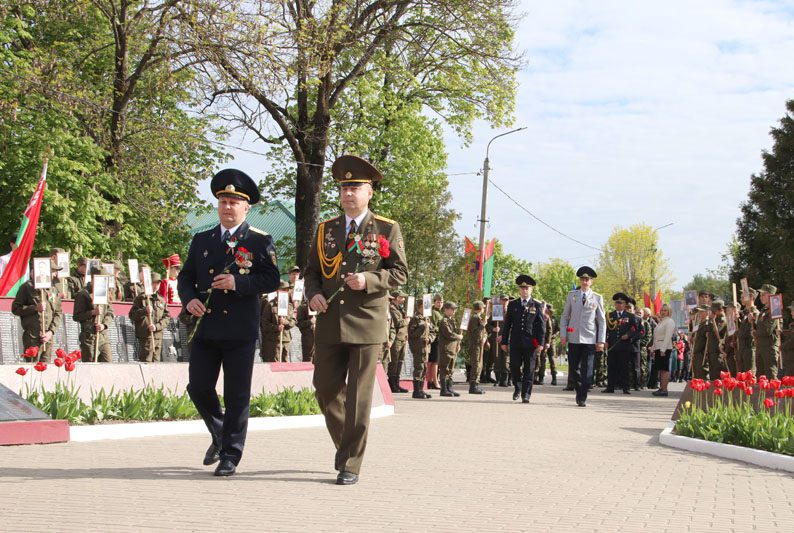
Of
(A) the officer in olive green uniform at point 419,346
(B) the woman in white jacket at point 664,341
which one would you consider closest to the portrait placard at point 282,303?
(A) the officer in olive green uniform at point 419,346

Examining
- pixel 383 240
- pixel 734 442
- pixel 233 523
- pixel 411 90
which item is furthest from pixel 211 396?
pixel 411 90

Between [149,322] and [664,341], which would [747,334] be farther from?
[149,322]

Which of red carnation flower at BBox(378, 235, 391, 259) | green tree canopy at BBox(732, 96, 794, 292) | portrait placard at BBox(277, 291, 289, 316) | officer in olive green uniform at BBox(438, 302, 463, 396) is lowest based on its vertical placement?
officer in olive green uniform at BBox(438, 302, 463, 396)

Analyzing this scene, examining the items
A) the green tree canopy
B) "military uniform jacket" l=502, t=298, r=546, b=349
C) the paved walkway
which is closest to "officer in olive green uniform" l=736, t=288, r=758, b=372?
"military uniform jacket" l=502, t=298, r=546, b=349

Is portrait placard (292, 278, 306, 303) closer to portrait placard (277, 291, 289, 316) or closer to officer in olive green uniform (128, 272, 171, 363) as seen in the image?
portrait placard (277, 291, 289, 316)

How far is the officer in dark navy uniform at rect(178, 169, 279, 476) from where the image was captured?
793 centimetres

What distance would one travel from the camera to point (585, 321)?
18.6 metres

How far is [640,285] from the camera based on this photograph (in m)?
87.4

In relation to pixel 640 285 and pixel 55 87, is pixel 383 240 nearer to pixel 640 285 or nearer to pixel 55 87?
pixel 55 87

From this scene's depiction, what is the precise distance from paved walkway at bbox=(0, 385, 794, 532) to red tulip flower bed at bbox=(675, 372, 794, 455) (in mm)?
451

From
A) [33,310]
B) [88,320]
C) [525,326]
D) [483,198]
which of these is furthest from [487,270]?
[33,310]

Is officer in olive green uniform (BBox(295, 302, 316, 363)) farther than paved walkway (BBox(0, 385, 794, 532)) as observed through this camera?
Yes

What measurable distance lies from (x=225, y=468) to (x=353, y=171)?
2.26 meters

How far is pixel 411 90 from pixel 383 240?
32.6m
